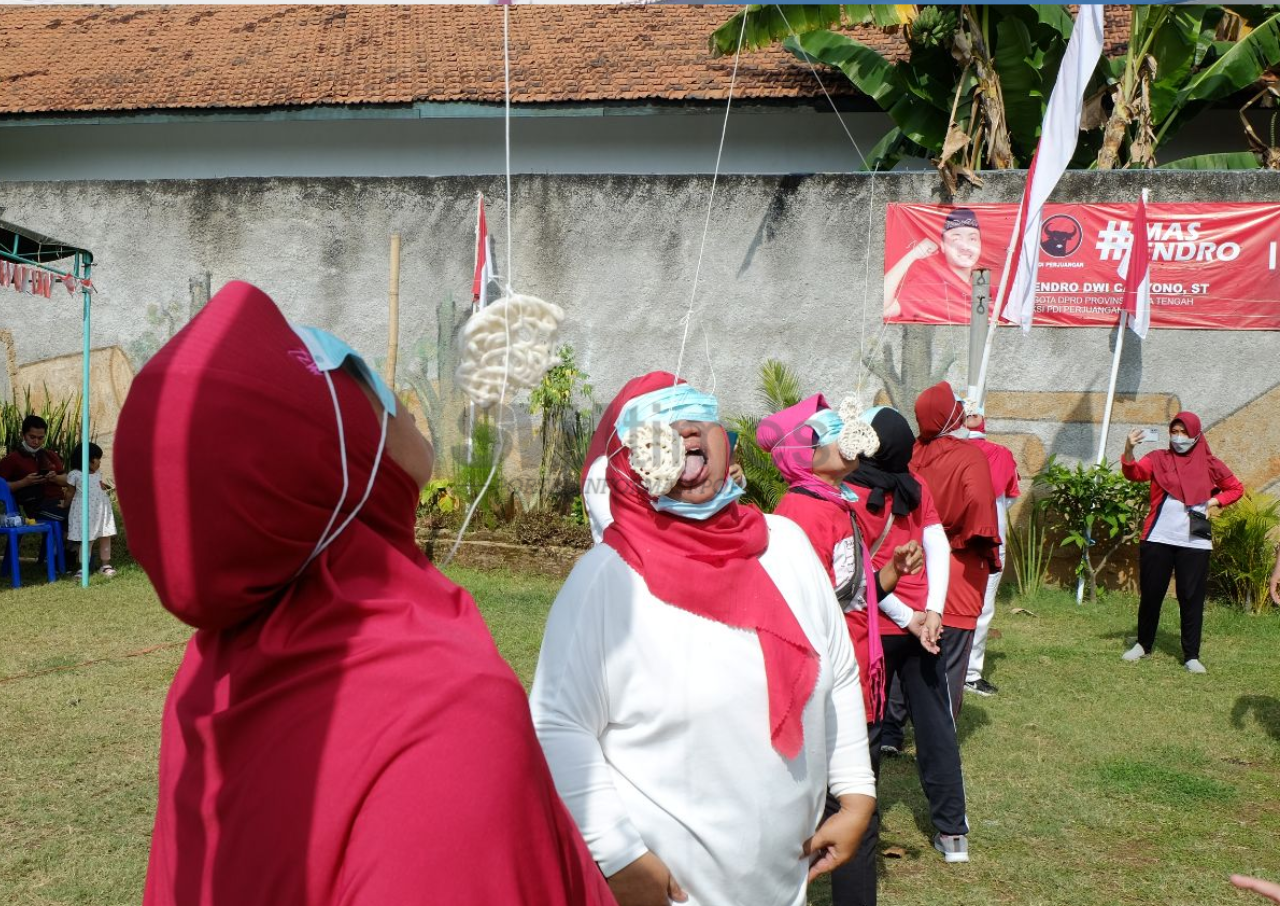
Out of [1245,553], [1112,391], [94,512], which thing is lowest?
[1245,553]

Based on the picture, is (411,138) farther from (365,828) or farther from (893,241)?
(365,828)

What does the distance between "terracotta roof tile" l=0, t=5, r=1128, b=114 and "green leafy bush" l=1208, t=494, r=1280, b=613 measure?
22.1 feet

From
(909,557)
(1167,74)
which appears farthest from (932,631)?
(1167,74)

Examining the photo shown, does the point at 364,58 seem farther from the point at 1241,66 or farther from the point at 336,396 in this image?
the point at 336,396

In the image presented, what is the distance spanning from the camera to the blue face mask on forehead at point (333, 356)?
1.45 m

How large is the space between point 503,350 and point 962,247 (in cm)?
935

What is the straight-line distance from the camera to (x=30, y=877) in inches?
175

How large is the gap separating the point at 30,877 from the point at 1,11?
15.9m

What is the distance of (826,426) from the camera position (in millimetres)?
4180

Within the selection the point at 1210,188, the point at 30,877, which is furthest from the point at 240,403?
the point at 1210,188

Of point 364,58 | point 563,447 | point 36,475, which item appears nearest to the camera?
point 36,475

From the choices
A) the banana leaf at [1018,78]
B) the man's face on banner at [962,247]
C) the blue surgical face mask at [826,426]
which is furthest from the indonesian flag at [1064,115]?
the blue surgical face mask at [826,426]

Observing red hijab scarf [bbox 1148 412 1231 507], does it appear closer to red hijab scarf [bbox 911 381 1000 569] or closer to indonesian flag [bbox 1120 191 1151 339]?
indonesian flag [bbox 1120 191 1151 339]

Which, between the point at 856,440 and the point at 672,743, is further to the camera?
the point at 856,440
